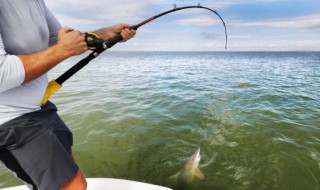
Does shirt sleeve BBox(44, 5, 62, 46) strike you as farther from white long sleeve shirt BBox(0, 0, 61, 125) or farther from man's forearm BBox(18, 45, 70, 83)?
man's forearm BBox(18, 45, 70, 83)

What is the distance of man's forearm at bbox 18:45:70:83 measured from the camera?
170cm

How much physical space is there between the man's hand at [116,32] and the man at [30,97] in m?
0.95

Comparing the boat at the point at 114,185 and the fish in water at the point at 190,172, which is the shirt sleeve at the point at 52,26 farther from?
the fish in water at the point at 190,172

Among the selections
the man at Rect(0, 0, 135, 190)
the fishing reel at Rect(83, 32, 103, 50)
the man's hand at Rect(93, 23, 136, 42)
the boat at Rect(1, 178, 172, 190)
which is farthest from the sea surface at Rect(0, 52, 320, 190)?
the fishing reel at Rect(83, 32, 103, 50)

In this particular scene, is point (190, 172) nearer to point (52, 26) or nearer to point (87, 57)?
point (87, 57)

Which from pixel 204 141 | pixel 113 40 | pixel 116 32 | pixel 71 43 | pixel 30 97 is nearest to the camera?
pixel 71 43

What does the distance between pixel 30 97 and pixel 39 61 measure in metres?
0.48

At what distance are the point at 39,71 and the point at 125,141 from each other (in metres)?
5.02

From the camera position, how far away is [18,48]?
5.97 feet

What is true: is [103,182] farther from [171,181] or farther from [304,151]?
[304,151]

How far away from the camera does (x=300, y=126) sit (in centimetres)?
738

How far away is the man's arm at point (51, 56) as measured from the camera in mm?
1706

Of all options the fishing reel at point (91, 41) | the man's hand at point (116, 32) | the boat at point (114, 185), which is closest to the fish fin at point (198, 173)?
the boat at point (114, 185)

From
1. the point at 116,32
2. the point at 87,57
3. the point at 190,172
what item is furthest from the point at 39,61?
the point at 190,172
